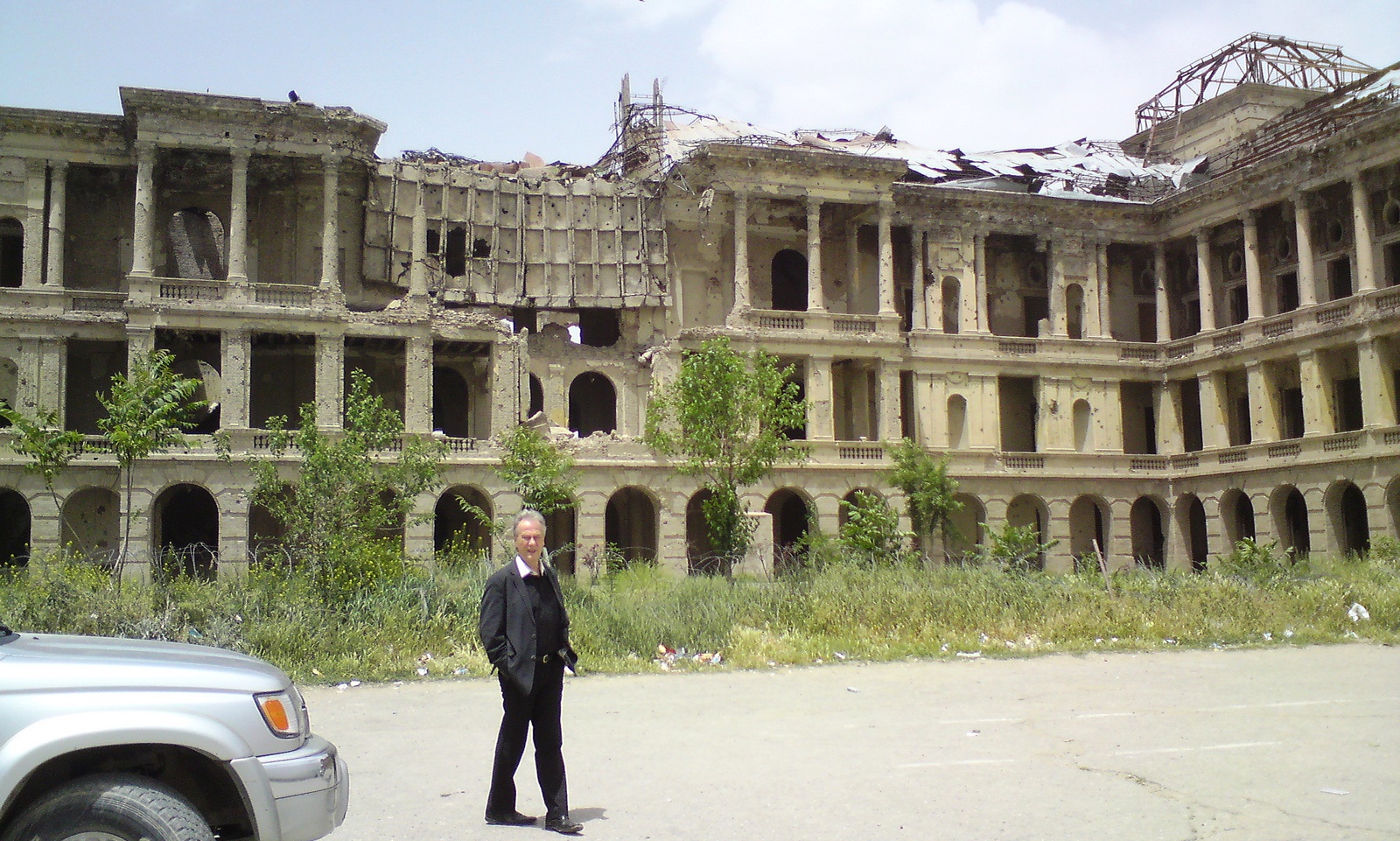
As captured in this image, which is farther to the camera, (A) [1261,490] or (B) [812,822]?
(A) [1261,490]

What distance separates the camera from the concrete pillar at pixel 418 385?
111 ft

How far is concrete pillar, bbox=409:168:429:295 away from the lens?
117 ft

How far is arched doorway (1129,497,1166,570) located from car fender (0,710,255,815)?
40363 mm

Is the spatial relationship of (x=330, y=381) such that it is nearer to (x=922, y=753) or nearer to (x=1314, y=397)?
(x=922, y=753)

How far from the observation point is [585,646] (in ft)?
54.2

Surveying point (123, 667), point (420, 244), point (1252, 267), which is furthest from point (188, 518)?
point (1252, 267)

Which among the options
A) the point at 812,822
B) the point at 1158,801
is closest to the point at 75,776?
the point at 812,822

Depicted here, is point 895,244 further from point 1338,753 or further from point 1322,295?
point 1338,753

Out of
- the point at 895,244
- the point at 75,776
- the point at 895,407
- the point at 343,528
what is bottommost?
the point at 75,776

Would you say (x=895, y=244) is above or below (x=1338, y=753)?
above

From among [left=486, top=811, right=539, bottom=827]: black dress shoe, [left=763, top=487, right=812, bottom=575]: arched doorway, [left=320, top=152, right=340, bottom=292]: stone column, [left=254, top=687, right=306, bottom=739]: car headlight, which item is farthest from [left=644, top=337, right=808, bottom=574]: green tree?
[left=254, top=687, right=306, bottom=739]: car headlight

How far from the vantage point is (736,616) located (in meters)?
18.2

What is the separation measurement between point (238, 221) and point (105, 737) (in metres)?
30.9

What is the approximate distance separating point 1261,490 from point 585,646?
1127 inches
